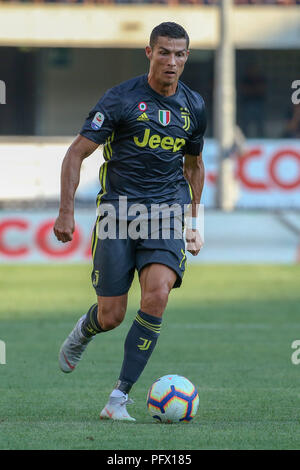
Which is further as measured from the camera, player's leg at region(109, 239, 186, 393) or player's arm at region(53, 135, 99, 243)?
player's leg at region(109, 239, 186, 393)

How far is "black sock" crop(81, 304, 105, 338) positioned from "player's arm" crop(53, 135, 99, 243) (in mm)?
804

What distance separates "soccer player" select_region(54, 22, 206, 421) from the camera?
21.0 feet

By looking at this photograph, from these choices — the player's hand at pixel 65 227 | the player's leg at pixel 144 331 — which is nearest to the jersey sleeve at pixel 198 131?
the player's leg at pixel 144 331

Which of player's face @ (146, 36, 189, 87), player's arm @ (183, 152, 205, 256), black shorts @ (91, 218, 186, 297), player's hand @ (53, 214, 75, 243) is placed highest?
player's face @ (146, 36, 189, 87)

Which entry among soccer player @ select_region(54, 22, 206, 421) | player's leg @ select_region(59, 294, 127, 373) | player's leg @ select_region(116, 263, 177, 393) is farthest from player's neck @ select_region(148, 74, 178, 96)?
player's leg @ select_region(59, 294, 127, 373)

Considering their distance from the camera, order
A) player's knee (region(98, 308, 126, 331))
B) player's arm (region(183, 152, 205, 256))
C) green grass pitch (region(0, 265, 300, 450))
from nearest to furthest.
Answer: green grass pitch (region(0, 265, 300, 450))
player's knee (region(98, 308, 126, 331))
player's arm (region(183, 152, 205, 256))

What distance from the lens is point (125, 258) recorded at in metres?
6.64

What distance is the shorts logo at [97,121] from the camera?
6.41 meters

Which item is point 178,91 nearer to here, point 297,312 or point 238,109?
point 297,312

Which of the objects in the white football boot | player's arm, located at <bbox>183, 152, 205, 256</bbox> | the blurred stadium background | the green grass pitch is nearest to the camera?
the green grass pitch

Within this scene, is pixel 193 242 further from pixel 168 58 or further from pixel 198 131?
pixel 168 58

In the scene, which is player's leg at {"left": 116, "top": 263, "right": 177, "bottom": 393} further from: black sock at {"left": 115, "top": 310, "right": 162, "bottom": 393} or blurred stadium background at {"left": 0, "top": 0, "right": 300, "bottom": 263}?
blurred stadium background at {"left": 0, "top": 0, "right": 300, "bottom": 263}

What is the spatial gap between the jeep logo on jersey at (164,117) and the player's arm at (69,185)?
1.43 ft
